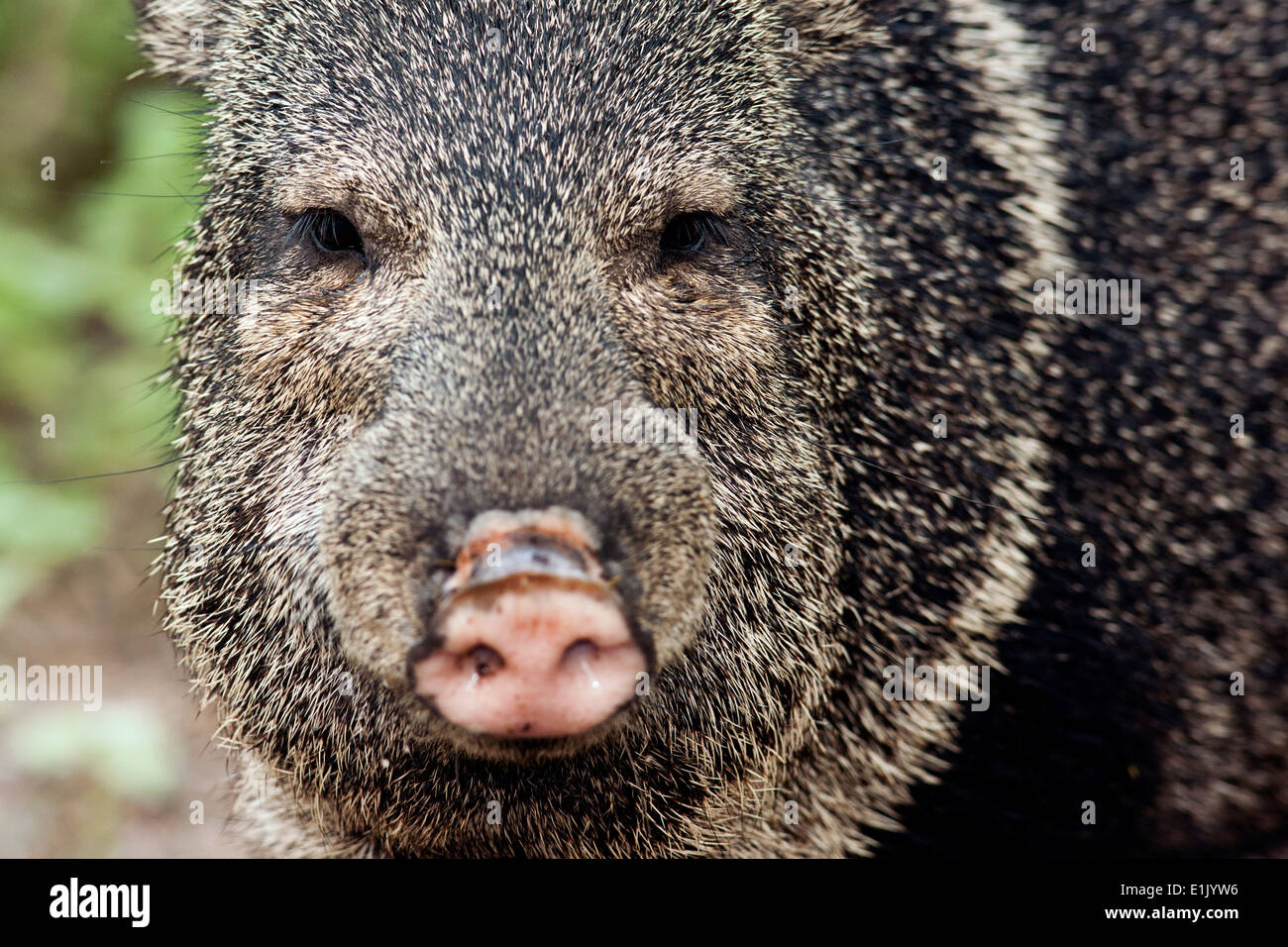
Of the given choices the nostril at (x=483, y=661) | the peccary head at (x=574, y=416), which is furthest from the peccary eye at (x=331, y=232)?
the nostril at (x=483, y=661)

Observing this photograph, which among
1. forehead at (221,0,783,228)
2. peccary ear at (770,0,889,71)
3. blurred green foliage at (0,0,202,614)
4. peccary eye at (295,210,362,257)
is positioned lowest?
blurred green foliage at (0,0,202,614)

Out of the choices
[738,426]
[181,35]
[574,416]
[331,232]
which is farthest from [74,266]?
[574,416]

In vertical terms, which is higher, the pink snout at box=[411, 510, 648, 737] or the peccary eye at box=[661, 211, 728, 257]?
the peccary eye at box=[661, 211, 728, 257]

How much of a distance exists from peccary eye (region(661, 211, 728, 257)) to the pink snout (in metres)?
0.86

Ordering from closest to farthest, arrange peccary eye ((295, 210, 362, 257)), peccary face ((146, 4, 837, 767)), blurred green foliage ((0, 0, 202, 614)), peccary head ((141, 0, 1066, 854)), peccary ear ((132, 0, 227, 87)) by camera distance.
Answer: peccary face ((146, 4, 837, 767)), peccary head ((141, 0, 1066, 854)), peccary eye ((295, 210, 362, 257)), peccary ear ((132, 0, 227, 87)), blurred green foliage ((0, 0, 202, 614))

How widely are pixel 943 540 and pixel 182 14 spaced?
2.33 meters

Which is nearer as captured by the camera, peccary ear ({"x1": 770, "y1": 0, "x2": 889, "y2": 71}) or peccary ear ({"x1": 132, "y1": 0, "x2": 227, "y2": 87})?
peccary ear ({"x1": 770, "y1": 0, "x2": 889, "y2": 71})

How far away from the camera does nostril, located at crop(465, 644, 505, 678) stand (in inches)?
82.0

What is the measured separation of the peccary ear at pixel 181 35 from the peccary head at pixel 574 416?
0.07 ft

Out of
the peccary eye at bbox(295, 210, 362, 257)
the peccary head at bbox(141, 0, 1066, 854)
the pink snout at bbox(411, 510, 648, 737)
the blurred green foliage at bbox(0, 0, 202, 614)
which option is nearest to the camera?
the pink snout at bbox(411, 510, 648, 737)

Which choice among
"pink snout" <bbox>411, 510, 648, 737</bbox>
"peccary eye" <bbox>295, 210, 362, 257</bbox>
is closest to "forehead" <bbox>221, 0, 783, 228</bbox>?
"peccary eye" <bbox>295, 210, 362, 257</bbox>

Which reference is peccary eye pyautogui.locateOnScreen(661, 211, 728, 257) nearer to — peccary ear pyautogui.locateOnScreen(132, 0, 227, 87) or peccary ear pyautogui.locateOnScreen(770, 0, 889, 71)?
peccary ear pyautogui.locateOnScreen(770, 0, 889, 71)

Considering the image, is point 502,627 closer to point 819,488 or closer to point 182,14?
point 819,488

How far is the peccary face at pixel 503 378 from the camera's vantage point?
2.24 metres
